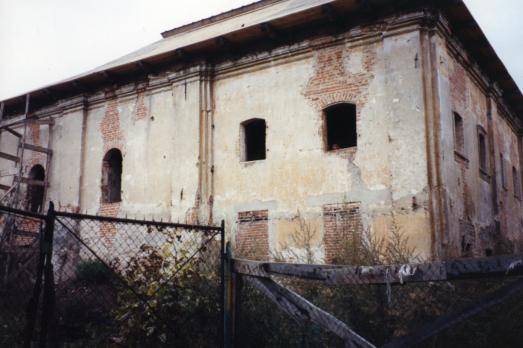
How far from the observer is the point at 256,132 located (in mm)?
13039

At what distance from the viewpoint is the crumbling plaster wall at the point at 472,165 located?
34.0ft

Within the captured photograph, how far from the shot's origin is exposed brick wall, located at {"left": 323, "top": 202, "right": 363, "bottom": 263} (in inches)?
406

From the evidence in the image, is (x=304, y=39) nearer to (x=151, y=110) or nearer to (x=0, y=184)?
(x=151, y=110)

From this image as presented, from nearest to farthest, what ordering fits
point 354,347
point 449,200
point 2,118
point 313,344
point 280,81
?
1. point 354,347
2. point 313,344
3. point 449,200
4. point 280,81
5. point 2,118

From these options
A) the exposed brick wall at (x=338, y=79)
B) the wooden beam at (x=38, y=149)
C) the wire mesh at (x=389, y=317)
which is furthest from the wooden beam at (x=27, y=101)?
the wire mesh at (x=389, y=317)

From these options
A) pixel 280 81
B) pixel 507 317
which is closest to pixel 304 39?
pixel 280 81

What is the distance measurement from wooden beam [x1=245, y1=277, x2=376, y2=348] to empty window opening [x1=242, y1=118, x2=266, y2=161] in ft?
25.7

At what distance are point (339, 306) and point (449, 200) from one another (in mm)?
4950

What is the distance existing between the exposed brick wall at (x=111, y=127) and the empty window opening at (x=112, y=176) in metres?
0.30

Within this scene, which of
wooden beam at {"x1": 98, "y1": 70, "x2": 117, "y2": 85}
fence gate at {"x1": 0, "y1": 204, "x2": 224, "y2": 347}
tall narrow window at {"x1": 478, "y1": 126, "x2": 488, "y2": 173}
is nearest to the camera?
fence gate at {"x1": 0, "y1": 204, "x2": 224, "y2": 347}

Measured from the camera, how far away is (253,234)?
11.6 meters

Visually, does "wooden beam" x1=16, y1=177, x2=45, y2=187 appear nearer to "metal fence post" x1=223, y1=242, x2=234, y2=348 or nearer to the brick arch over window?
the brick arch over window

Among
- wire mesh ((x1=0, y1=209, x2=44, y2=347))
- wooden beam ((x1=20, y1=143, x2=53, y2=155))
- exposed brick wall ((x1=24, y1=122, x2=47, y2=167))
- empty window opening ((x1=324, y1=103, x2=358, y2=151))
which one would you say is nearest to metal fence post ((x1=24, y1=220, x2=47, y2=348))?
wire mesh ((x1=0, y1=209, x2=44, y2=347))

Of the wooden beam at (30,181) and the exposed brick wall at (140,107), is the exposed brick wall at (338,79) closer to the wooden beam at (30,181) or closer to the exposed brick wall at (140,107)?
the exposed brick wall at (140,107)
